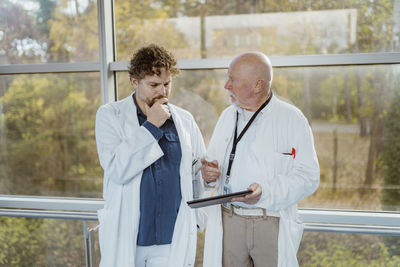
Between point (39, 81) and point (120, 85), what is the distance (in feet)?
2.35

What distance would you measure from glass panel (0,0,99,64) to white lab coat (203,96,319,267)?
1.52 metres

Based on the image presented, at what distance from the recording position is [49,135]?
8.71ft

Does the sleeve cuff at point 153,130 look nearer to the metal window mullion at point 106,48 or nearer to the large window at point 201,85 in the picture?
the large window at point 201,85

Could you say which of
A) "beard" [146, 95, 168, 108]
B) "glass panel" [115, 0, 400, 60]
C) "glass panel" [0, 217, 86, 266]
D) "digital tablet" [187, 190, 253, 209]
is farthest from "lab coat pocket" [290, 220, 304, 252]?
"glass panel" [0, 217, 86, 266]

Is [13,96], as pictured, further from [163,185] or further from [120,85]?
[163,185]

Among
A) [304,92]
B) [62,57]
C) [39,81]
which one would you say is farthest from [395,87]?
[39,81]

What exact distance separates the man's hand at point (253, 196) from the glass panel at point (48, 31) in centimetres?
172

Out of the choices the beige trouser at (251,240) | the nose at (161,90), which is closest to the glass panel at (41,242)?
the beige trouser at (251,240)

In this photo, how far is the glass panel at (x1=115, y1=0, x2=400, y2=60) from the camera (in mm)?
2172

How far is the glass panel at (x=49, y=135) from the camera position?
8.53ft

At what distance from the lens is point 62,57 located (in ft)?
8.39

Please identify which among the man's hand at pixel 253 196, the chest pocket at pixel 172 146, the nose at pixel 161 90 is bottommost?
→ the man's hand at pixel 253 196

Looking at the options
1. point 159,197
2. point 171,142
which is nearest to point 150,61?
point 171,142

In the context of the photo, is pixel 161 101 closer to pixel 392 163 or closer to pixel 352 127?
pixel 352 127
